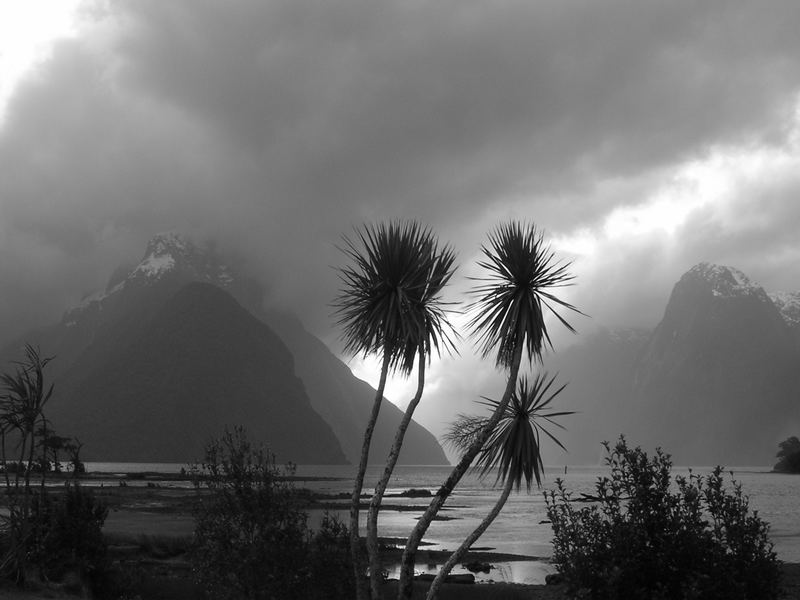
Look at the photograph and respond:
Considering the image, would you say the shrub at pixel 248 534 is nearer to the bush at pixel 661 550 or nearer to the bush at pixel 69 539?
the bush at pixel 661 550

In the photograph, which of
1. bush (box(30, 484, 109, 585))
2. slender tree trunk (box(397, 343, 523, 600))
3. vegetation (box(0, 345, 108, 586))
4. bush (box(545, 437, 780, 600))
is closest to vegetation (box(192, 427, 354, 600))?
slender tree trunk (box(397, 343, 523, 600))

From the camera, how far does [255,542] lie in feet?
47.2

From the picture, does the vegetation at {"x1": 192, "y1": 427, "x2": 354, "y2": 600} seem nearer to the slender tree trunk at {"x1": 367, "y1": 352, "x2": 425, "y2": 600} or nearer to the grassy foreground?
the slender tree trunk at {"x1": 367, "y1": 352, "x2": 425, "y2": 600}

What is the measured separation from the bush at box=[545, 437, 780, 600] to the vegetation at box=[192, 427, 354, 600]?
5.55 metres

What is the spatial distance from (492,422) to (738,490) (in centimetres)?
547

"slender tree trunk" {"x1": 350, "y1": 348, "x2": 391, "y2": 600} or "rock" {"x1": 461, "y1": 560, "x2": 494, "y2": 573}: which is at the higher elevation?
"slender tree trunk" {"x1": 350, "y1": 348, "x2": 391, "y2": 600}

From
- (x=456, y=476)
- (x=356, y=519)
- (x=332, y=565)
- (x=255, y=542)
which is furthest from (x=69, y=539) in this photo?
(x=456, y=476)

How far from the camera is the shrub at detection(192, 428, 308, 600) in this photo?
14.2 meters

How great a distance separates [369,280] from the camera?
16.6m

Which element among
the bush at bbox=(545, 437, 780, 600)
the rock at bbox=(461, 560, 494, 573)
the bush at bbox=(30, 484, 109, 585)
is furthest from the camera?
the rock at bbox=(461, 560, 494, 573)

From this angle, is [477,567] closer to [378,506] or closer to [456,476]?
[378,506]

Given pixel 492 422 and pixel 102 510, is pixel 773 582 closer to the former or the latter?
pixel 492 422

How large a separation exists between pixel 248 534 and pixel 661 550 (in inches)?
296

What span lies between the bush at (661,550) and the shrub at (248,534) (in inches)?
218
